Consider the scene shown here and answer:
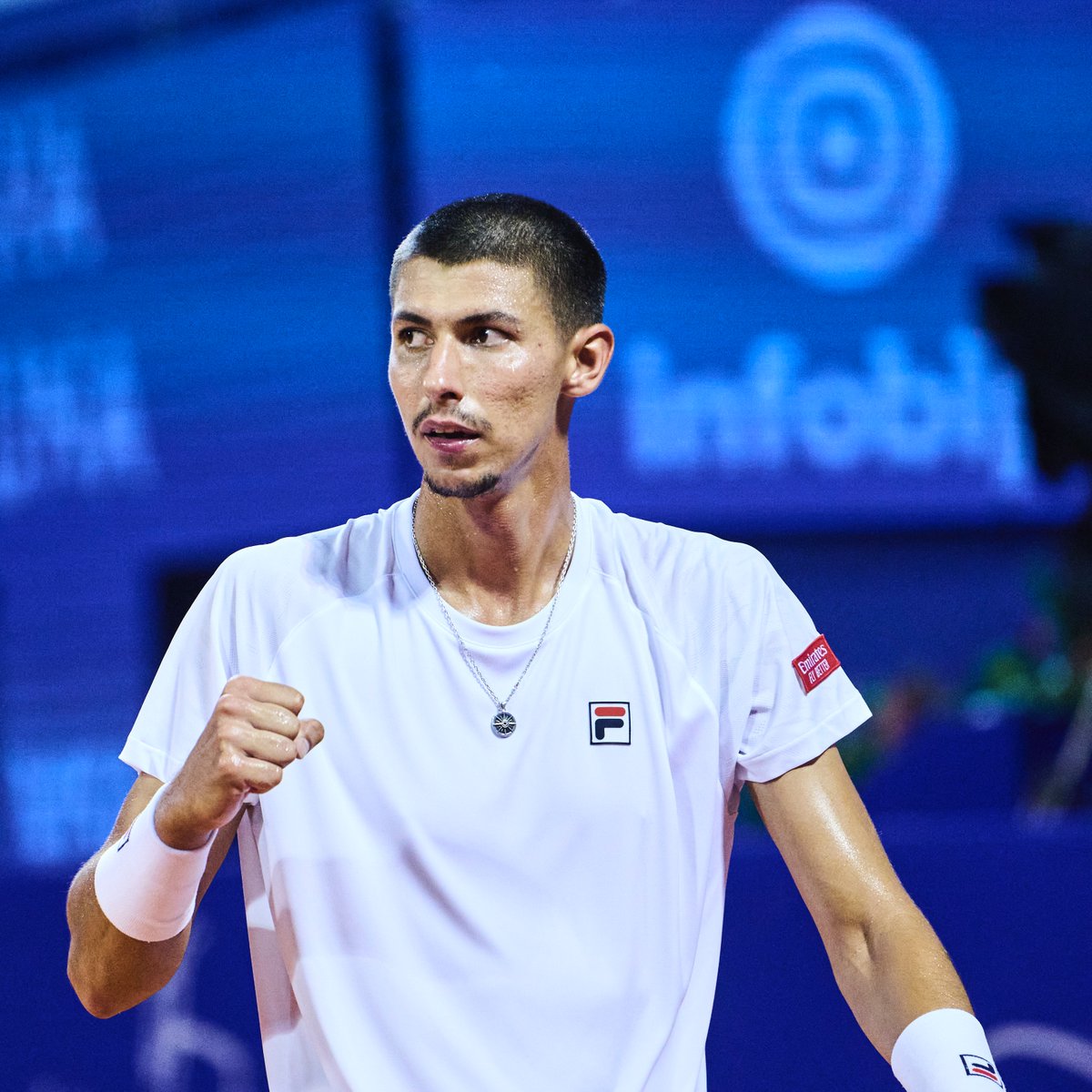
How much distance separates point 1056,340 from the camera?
7.88 metres

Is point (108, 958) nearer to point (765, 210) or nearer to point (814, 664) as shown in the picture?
point (814, 664)

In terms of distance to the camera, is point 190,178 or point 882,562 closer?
point 190,178

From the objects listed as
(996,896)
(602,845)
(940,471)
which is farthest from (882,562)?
(602,845)

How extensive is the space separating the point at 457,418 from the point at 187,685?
0.53 metres

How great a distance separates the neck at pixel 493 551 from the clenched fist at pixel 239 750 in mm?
500

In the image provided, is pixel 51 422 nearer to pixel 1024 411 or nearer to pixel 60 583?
pixel 60 583

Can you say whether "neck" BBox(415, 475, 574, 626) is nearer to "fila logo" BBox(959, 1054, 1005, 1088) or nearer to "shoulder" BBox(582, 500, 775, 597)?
"shoulder" BBox(582, 500, 775, 597)

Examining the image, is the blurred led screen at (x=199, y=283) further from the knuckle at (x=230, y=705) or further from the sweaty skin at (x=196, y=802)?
the knuckle at (x=230, y=705)

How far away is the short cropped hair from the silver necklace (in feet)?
1.16

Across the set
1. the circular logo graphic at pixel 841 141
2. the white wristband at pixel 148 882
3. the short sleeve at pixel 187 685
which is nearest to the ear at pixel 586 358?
the short sleeve at pixel 187 685

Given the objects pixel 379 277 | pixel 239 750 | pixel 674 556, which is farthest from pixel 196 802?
pixel 379 277

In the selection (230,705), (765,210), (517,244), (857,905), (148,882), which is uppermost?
(765,210)

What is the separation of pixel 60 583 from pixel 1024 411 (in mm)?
5091

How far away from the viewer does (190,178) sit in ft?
26.9
